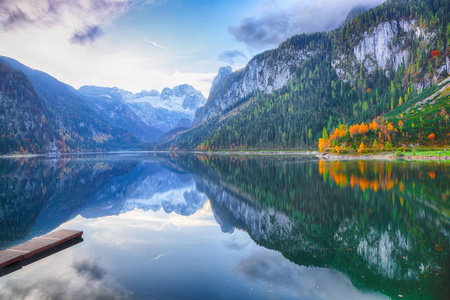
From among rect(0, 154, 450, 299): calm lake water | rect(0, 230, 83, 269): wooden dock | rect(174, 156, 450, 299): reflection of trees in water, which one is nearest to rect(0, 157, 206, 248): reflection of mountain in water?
rect(0, 154, 450, 299): calm lake water

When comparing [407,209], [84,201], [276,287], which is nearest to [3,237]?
[84,201]

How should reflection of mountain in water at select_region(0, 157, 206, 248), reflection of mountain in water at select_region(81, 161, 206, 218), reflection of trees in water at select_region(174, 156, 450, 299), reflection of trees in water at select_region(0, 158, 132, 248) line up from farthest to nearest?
1. reflection of mountain in water at select_region(81, 161, 206, 218)
2. reflection of mountain in water at select_region(0, 157, 206, 248)
3. reflection of trees in water at select_region(0, 158, 132, 248)
4. reflection of trees in water at select_region(174, 156, 450, 299)

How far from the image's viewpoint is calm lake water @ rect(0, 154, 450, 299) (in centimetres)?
1200

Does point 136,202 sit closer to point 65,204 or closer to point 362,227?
point 65,204

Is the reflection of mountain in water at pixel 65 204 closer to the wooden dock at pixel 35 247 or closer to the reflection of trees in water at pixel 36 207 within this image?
the reflection of trees in water at pixel 36 207

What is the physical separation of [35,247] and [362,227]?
20645 mm

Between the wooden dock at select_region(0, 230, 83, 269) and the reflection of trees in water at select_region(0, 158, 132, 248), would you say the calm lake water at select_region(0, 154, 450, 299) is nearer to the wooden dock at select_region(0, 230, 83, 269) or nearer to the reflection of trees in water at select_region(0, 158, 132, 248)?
the reflection of trees in water at select_region(0, 158, 132, 248)

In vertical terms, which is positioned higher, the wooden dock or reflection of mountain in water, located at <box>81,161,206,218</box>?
the wooden dock

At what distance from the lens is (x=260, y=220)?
24000 mm

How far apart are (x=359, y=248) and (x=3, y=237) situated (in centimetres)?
2297

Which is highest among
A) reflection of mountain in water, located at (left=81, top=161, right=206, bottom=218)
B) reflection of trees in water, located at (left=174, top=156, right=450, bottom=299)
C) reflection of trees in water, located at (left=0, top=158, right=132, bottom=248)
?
reflection of trees in water, located at (left=174, top=156, right=450, bottom=299)

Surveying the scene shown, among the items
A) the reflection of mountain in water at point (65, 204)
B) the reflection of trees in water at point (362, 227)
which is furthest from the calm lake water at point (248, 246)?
the reflection of mountain in water at point (65, 204)

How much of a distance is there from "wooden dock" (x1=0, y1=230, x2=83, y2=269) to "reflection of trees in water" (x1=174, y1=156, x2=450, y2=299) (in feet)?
38.0

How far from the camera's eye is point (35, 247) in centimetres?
1612
